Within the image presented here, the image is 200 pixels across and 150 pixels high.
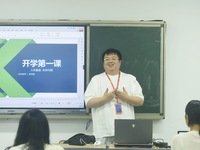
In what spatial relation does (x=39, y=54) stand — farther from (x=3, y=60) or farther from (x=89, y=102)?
(x=89, y=102)

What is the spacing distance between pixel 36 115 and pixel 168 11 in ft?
11.0

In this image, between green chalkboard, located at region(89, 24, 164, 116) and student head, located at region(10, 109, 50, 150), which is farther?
green chalkboard, located at region(89, 24, 164, 116)

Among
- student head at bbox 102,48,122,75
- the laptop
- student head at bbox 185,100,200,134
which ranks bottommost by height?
the laptop

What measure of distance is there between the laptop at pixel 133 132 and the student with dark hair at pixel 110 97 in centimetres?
72

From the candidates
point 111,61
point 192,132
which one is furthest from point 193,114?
point 111,61

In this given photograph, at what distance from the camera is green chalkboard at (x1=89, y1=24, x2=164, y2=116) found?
4996 millimetres

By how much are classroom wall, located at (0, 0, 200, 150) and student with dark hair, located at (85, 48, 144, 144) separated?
66 cm

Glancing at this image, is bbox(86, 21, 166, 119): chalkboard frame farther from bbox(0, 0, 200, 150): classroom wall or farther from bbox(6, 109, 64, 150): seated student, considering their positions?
bbox(6, 109, 64, 150): seated student

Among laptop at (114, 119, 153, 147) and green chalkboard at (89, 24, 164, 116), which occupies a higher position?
green chalkboard at (89, 24, 164, 116)

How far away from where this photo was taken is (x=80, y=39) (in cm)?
501

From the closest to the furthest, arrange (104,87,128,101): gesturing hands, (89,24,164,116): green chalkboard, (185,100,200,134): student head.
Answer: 1. (185,100,200,134): student head
2. (104,87,128,101): gesturing hands
3. (89,24,164,116): green chalkboard

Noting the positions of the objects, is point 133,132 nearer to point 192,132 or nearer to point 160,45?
point 192,132

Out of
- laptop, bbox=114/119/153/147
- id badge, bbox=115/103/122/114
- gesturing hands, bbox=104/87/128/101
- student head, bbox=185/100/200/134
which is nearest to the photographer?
student head, bbox=185/100/200/134

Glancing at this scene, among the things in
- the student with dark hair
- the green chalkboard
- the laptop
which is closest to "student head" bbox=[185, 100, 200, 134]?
the laptop
